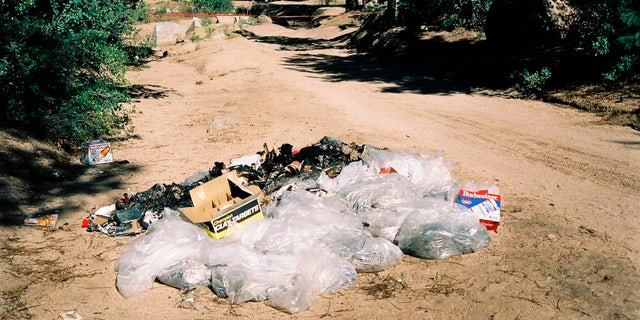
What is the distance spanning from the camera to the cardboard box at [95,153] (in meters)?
6.68

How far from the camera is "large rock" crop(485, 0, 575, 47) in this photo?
10391mm

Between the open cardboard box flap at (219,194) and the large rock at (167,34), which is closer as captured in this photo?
the open cardboard box flap at (219,194)

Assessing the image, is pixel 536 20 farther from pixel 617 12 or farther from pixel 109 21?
pixel 109 21

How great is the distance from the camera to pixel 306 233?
165 inches

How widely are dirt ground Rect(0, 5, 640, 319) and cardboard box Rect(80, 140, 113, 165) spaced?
154mm

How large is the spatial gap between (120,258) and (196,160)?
2759 millimetres

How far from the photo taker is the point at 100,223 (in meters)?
5.02

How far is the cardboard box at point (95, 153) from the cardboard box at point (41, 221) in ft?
5.64

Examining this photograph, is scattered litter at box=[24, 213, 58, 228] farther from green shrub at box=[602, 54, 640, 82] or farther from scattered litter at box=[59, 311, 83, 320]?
→ green shrub at box=[602, 54, 640, 82]

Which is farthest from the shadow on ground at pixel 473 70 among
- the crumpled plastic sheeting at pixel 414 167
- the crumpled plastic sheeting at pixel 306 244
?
the crumpled plastic sheeting at pixel 306 244

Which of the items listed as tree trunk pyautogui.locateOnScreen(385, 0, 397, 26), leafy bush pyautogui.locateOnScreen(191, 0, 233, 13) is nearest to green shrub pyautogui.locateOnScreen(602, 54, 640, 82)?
tree trunk pyautogui.locateOnScreen(385, 0, 397, 26)

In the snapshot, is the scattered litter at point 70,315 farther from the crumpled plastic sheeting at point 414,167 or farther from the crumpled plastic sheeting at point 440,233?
the crumpled plastic sheeting at point 414,167

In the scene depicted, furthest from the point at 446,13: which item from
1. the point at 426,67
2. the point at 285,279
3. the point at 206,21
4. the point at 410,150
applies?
the point at 206,21

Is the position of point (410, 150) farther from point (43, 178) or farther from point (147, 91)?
point (147, 91)
